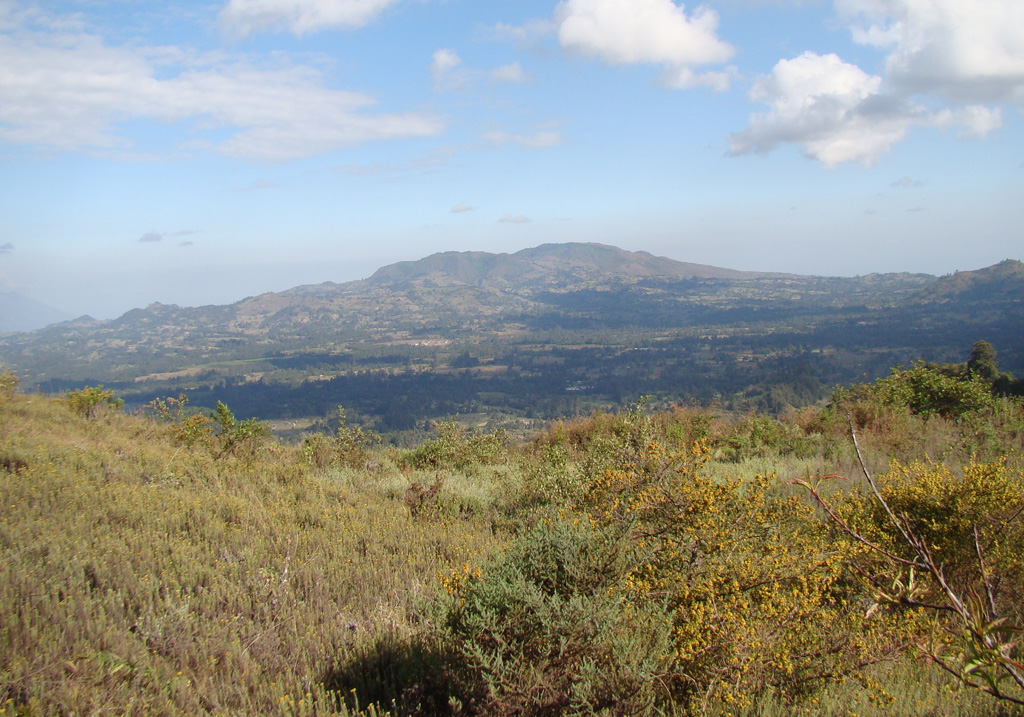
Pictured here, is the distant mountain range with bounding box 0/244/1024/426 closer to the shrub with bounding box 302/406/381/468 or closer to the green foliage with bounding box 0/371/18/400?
the shrub with bounding box 302/406/381/468

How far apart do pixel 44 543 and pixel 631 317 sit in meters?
169

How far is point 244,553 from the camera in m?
5.10

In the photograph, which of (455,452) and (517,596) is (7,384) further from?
(517,596)

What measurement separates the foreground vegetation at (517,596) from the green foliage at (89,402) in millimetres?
4554

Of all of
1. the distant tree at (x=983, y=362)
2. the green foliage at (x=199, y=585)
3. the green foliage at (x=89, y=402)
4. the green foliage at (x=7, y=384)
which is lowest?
the distant tree at (x=983, y=362)

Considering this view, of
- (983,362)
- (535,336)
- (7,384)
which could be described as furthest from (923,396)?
(535,336)

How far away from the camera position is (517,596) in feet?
9.75

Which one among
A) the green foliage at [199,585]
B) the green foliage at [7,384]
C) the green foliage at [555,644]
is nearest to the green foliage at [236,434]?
the green foliage at [199,585]

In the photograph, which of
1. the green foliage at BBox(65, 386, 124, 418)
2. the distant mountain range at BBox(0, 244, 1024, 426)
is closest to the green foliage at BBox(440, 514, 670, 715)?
the green foliage at BBox(65, 386, 124, 418)

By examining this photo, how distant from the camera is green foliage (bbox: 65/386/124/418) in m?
11.3

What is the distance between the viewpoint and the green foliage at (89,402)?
11.3 metres

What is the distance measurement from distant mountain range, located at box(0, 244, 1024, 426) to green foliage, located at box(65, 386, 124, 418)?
61.7m

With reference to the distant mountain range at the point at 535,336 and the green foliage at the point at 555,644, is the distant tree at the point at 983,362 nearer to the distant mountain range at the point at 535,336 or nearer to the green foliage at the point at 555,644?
the green foliage at the point at 555,644

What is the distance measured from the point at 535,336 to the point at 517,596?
139 metres
